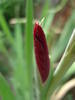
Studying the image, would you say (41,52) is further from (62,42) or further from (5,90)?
(62,42)

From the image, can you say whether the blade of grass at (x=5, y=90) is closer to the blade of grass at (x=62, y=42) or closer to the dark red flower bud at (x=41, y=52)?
the dark red flower bud at (x=41, y=52)

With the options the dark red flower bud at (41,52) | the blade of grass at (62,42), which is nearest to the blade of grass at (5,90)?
the dark red flower bud at (41,52)

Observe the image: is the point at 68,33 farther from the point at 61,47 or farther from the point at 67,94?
the point at 67,94

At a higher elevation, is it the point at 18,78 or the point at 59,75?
the point at 59,75

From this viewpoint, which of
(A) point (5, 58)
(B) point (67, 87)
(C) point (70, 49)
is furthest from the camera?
(A) point (5, 58)

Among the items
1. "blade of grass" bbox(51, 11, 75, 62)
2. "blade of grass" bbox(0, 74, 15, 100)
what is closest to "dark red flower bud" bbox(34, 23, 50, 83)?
"blade of grass" bbox(0, 74, 15, 100)

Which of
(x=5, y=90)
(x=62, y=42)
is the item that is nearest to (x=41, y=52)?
(x=5, y=90)

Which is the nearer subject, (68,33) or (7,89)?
(7,89)

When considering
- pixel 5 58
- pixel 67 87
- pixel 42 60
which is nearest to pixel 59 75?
pixel 42 60
